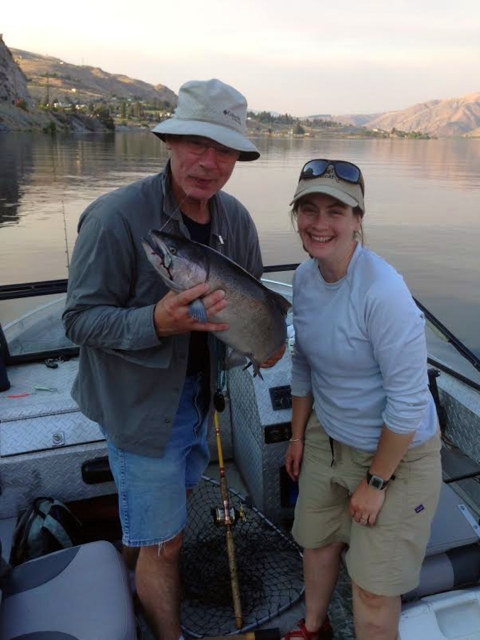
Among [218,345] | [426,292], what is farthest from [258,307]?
[426,292]

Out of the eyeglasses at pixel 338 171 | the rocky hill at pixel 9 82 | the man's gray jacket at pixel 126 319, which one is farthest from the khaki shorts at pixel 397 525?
the rocky hill at pixel 9 82

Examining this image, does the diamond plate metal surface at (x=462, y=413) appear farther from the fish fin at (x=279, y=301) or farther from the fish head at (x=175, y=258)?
the fish head at (x=175, y=258)

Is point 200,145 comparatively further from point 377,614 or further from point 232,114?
point 377,614

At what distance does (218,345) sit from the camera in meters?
2.41

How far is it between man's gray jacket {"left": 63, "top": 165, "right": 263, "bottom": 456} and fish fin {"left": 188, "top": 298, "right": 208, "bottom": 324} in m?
0.16

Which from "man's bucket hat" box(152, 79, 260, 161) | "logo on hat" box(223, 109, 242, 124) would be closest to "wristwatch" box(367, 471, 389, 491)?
"man's bucket hat" box(152, 79, 260, 161)

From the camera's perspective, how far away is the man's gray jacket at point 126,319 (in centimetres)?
196

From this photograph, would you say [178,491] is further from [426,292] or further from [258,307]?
[426,292]

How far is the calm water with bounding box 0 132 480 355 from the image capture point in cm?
1454

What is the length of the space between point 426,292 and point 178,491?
45.8 ft

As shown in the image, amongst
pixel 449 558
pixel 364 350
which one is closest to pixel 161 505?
pixel 364 350

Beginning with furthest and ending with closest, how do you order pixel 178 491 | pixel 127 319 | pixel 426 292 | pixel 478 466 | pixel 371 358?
pixel 426 292 < pixel 478 466 < pixel 178 491 < pixel 371 358 < pixel 127 319

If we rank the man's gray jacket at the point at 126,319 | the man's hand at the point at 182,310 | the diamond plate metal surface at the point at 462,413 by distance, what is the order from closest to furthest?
the man's hand at the point at 182,310
the man's gray jacket at the point at 126,319
the diamond plate metal surface at the point at 462,413

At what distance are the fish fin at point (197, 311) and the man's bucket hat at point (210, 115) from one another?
0.64 meters
